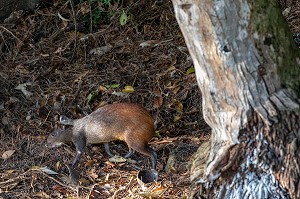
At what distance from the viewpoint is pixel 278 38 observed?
3.60 metres

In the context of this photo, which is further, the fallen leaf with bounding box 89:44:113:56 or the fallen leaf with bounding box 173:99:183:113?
the fallen leaf with bounding box 89:44:113:56

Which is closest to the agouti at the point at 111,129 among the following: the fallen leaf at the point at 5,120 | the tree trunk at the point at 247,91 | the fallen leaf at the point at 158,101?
the fallen leaf at the point at 158,101

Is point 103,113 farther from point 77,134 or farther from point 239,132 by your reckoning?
point 239,132

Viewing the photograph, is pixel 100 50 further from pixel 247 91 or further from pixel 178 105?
pixel 247 91

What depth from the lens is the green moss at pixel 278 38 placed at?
349 cm

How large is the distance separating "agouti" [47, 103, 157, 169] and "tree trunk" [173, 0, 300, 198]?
1282mm

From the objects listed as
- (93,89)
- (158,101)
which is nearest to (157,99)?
(158,101)

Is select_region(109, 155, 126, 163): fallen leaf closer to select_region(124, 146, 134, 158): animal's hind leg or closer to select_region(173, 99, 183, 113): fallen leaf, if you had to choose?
select_region(124, 146, 134, 158): animal's hind leg

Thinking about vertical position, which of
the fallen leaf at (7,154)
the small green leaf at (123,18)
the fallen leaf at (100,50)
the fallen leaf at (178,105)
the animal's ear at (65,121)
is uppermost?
the small green leaf at (123,18)

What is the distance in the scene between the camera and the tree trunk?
3461 millimetres

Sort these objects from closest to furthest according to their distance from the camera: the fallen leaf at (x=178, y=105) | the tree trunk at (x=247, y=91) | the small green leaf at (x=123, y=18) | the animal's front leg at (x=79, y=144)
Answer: the tree trunk at (x=247, y=91)
the animal's front leg at (x=79, y=144)
the fallen leaf at (x=178, y=105)
the small green leaf at (x=123, y=18)

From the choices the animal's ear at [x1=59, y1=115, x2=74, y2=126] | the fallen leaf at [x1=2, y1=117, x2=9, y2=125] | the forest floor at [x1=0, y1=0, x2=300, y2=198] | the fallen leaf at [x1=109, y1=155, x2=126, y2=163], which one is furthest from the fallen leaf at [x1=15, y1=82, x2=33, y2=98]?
the fallen leaf at [x1=109, y1=155, x2=126, y2=163]

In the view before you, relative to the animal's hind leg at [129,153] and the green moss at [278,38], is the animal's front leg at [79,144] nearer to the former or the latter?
the animal's hind leg at [129,153]

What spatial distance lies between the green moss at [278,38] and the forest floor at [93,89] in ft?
3.29
